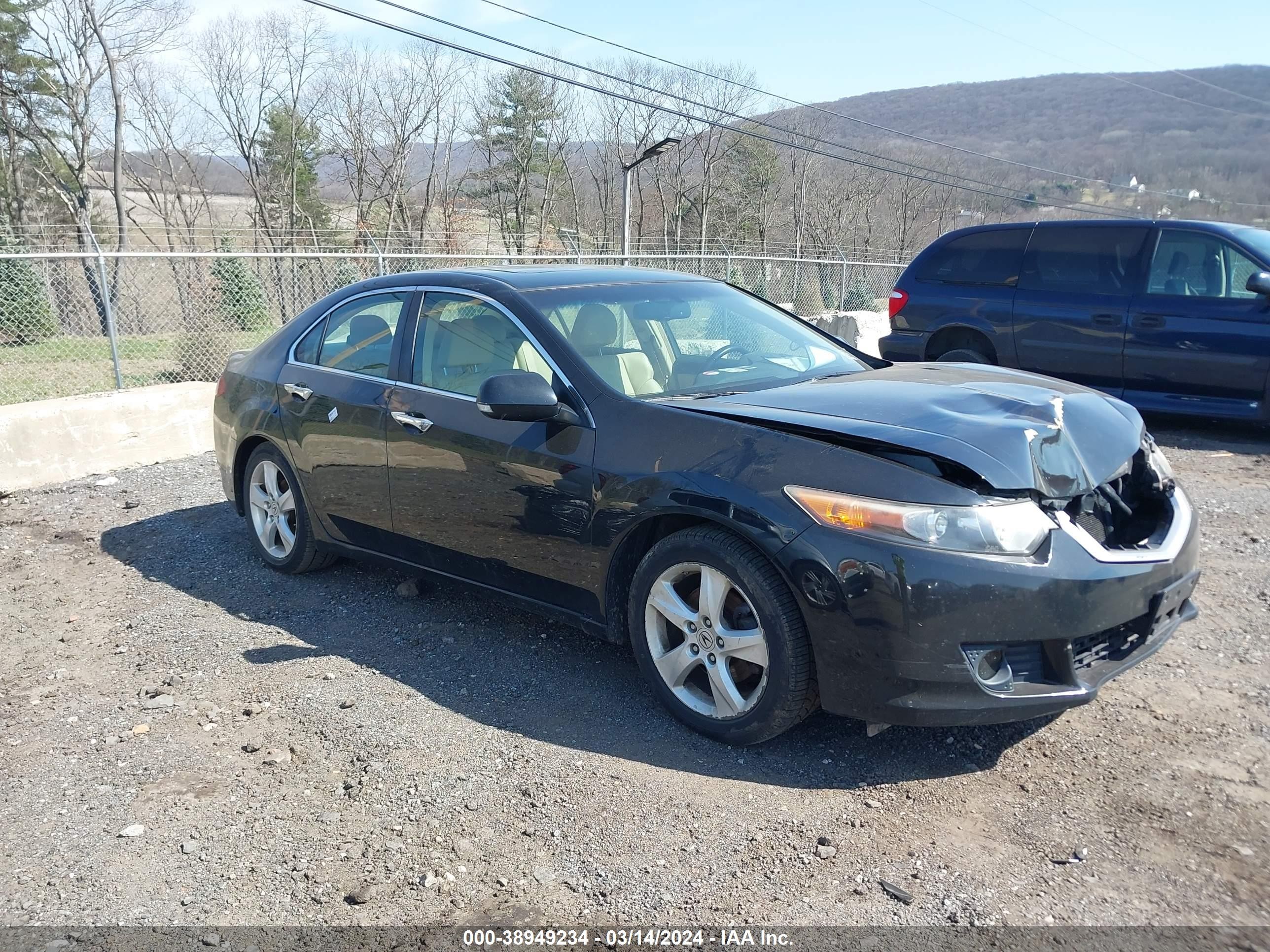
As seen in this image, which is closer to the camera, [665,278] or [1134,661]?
[1134,661]

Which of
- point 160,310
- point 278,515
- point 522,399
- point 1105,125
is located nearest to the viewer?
point 522,399

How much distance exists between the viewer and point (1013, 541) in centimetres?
291

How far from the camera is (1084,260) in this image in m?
8.76

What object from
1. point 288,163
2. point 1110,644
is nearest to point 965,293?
point 1110,644

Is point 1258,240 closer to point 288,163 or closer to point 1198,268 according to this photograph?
point 1198,268

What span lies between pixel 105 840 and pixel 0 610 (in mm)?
2770

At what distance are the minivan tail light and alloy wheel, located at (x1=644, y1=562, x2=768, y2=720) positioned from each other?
6957 mm

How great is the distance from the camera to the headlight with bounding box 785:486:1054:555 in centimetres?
288

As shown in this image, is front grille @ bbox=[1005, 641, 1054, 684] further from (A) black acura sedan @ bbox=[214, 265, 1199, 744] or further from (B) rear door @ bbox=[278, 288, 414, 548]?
(B) rear door @ bbox=[278, 288, 414, 548]

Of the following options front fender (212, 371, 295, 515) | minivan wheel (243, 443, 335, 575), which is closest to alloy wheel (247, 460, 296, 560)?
minivan wheel (243, 443, 335, 575)

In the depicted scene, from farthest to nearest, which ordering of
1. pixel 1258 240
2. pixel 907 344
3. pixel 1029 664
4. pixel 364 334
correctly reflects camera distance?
1. pixel 907 344
2. pixel 1258 240
3. pixel 364 334
4. pixel 1029 664

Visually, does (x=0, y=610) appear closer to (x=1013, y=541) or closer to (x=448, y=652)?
(x=448, y=652)

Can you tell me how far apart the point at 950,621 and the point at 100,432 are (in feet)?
24.6

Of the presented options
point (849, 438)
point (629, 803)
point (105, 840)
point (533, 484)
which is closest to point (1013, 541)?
point (849, 438)
